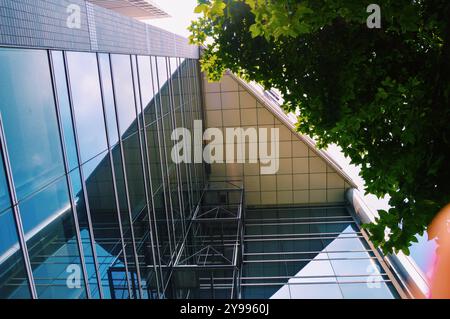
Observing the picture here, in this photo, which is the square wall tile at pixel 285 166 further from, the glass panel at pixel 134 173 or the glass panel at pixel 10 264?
the glass panel at pixel 10 264

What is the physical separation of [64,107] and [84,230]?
186 centimetres

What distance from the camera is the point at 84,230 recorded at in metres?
5.38

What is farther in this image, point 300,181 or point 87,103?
point 300,181

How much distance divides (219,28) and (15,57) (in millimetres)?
2759

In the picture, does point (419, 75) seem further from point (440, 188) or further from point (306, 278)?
point (306, 278)

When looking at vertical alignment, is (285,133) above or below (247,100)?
below

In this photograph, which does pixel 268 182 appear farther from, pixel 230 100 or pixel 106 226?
pixel 106 226

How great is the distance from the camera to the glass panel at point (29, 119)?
3.73 meters

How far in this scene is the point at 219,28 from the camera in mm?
5277

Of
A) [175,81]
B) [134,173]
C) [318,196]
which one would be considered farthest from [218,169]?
[134,173]

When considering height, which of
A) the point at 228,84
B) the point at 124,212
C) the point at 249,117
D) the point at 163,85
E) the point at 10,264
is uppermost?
the point at 163,85

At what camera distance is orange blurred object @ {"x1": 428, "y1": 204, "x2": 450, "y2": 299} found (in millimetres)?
3113

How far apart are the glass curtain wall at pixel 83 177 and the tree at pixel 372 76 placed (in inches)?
86.0

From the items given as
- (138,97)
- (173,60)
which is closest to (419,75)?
(138,97)
